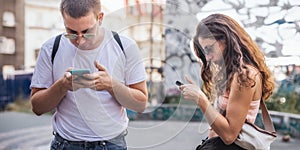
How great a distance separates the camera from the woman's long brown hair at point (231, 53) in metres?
0.86

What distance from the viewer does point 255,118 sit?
2.96ft

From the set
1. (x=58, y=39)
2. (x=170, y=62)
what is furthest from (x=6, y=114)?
(x=58, y=39)

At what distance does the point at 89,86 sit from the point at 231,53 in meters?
0.31

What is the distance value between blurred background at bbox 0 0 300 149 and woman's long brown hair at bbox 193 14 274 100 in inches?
1.7

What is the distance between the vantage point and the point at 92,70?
0.86 m

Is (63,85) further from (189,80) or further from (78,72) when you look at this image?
(189,80)

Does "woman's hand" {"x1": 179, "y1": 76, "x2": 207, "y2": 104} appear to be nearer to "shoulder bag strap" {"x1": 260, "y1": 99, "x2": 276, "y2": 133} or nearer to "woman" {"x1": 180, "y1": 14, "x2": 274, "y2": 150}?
"woman" {"x1": 180, "y1": 14, "x2": 274, "y2": 150}

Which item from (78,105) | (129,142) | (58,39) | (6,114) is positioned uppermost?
(58,39)

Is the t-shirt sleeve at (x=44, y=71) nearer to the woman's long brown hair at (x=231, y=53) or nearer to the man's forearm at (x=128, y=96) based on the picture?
the man's forearm at (x=128, y=96)

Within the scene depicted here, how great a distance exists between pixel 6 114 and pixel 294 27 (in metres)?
1.73

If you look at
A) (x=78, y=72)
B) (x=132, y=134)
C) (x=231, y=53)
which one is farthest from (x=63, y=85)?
(x=231, y=53)

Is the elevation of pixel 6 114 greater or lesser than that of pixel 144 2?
lesser

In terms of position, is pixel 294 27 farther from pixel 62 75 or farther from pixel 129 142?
pixel 62 75

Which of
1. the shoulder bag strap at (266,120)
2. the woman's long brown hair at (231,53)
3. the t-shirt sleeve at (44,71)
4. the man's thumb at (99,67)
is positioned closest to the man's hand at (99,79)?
the man's thumb at (99,67)
